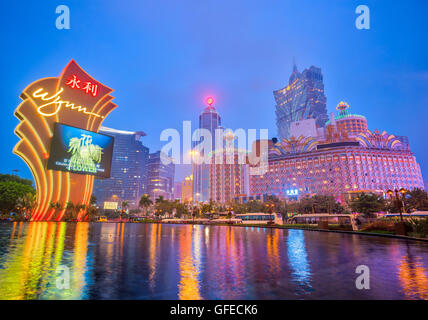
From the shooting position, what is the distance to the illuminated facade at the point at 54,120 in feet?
170

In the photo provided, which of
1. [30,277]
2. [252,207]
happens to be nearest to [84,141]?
[30,277]

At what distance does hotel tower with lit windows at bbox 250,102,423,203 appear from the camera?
132125 millimetres

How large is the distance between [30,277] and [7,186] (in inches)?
3212

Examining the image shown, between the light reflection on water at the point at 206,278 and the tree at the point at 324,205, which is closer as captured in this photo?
the light reflection on water at the point at 206,278

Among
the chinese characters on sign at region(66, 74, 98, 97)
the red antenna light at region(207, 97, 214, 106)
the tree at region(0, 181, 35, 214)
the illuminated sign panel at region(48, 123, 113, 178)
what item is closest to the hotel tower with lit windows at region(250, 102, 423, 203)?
the red antenna light at region(207, 97, 214, 106)

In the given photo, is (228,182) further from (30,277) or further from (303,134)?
(30,277)

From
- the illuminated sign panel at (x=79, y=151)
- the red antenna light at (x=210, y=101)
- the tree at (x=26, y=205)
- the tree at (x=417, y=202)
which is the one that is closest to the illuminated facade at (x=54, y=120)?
the illuminated sign panel at (x=79, y=151)

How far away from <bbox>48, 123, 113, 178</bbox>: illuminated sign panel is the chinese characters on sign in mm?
11452

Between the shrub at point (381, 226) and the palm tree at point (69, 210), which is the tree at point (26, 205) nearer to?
the palm tree at point (69, 210)

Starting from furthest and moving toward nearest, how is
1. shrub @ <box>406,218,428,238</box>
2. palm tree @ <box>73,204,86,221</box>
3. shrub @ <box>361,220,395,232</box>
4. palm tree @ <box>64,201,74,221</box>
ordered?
palm tree @ <box>73,204,86,221</box> < palm tree @ <box>64,201,74,221</box> < shrub @ <box>361,220,395,232</box> < shrub @ <box>406,218,428,238</box>

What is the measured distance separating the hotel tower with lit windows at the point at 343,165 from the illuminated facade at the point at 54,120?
105m

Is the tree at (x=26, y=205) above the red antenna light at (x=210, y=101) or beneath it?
beneath

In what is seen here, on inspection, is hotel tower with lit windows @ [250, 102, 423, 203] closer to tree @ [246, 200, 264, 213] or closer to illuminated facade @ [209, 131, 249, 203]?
illuminated facade @ [209, 131, 249, 203]

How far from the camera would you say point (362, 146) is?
13625 centimetres
